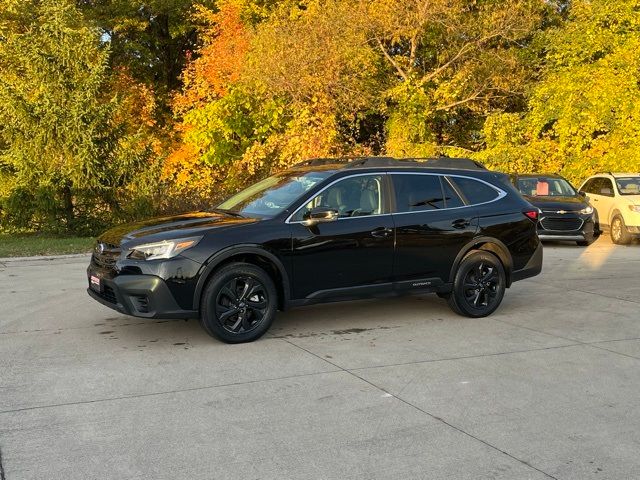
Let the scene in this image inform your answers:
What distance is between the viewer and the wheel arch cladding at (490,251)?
7832mm

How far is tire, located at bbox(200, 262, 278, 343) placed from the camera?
645cm

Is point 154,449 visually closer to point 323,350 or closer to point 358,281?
point 323,350

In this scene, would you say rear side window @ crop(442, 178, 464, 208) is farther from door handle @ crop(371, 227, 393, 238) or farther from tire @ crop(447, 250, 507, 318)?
door handle @ crop(371, 227, 393, 238)

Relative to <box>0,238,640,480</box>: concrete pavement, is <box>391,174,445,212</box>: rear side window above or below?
above

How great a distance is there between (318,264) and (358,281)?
51 centimetres

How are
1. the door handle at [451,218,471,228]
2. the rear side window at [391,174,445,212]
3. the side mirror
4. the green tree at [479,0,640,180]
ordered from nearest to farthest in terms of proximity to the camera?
the side mirror, the rear side window at [391,174,445,212], the door handle at [451,218,471,228], the green tree at [479,0,640,180]

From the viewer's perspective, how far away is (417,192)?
25.2ft

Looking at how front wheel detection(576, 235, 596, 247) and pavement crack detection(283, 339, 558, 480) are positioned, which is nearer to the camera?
pavement crack detection(283, 339, 558, 480)

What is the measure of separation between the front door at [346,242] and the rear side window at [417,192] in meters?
0.18

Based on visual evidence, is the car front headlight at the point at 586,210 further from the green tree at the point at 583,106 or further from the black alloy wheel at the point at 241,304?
the black alloy wheel at the point at 241,304

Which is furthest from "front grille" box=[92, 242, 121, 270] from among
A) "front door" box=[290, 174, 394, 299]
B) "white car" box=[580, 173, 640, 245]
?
"white car" box=[580, 173, 640, 245]

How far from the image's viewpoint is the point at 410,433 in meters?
4.42

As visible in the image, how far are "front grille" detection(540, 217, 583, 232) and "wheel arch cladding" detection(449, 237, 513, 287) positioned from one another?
8.81 m

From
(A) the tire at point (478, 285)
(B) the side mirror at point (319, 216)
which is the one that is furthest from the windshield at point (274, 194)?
(A) the tire at point (478, 285)
